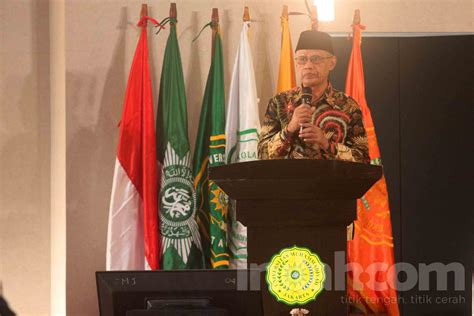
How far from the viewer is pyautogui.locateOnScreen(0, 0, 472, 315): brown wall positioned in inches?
156

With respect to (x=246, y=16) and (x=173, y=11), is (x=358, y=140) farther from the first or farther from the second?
(x=173, y=11)

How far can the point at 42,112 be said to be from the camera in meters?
4.03

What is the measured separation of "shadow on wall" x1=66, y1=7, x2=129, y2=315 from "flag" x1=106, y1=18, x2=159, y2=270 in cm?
22

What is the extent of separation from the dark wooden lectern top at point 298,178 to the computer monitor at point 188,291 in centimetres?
19

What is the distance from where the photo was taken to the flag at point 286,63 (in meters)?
3.82

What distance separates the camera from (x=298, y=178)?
1575 millimetres

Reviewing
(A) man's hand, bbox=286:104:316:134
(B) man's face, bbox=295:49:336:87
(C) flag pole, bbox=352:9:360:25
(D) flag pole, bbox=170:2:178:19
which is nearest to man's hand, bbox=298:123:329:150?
(A) man's hand, bbox=286:104:316:134

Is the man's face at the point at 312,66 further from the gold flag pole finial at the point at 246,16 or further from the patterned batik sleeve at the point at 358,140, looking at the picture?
the gold flag pole finial at the point at 246,16

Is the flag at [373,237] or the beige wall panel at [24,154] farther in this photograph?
the beige wall panel at [24,154]

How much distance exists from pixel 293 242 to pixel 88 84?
2.64m

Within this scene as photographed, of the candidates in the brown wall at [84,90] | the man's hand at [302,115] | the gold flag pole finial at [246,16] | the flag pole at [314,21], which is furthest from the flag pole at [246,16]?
the man's hand at [302,115]

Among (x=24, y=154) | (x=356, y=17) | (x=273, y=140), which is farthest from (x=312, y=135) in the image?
(x=24, y=154)

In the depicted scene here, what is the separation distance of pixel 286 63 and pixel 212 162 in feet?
2.14

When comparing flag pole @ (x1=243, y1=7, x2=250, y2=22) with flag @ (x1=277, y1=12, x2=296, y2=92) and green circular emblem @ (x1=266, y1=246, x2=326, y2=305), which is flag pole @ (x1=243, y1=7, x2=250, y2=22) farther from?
green circular emblem @ (x1=266, y1=246, x2=326, y2=305)
